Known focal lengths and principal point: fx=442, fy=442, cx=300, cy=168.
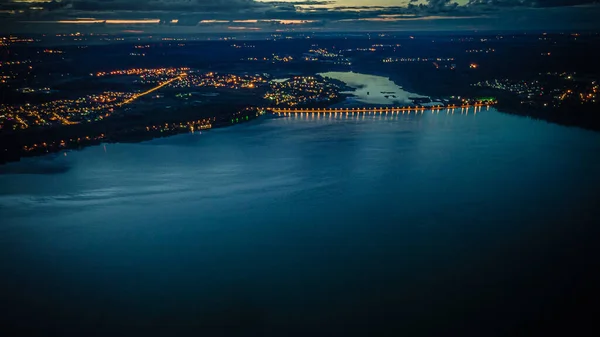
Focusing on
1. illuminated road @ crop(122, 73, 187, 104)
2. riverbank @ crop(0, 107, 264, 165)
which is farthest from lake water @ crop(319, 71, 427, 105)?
illuminated road @ crop(122, 73, 187, 104)

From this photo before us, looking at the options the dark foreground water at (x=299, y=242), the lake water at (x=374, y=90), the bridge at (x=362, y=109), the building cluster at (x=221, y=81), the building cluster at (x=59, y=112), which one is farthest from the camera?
the building cluster at (x=221, y=81)

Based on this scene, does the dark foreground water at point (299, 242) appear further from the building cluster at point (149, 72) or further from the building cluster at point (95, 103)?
the building cluster at point (149, 72)

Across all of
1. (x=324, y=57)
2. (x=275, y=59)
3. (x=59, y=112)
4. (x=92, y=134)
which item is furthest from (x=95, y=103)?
(x=324, y=57)

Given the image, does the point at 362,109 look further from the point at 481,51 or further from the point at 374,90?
the point at 481,51

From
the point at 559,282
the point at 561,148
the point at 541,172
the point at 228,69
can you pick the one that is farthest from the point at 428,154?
the point at 228,69

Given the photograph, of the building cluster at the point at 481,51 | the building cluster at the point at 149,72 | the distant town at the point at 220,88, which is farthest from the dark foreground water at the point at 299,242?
the building cluster at the point at 481,51

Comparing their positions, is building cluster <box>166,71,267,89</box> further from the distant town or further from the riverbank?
the riverbank
